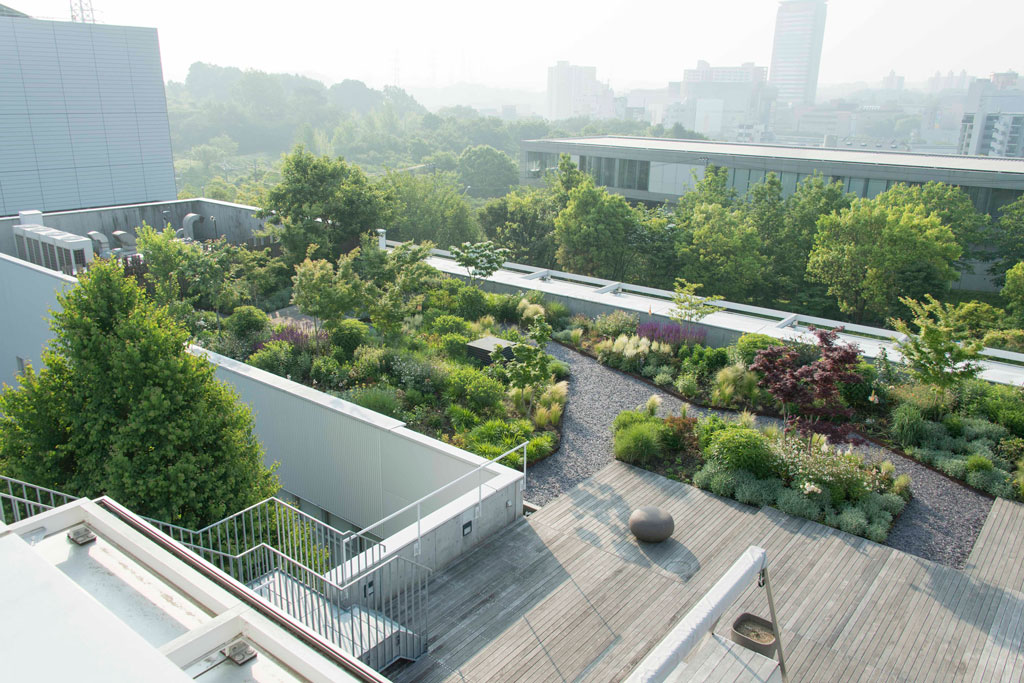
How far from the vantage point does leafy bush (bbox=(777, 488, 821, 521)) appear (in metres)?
10.2

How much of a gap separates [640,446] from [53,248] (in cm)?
1797

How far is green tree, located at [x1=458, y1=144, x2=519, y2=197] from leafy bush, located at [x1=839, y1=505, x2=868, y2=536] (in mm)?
89857

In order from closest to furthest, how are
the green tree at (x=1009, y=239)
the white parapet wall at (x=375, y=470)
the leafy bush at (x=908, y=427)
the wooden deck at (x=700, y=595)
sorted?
the wooden deck at (x=700, y=595)
the white parapet wall at (x=375, y=470)
the leafy bush at (x=908, y=427)
the green tree at (x=1009, y=239)

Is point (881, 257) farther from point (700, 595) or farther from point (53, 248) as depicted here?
point (53, 248)

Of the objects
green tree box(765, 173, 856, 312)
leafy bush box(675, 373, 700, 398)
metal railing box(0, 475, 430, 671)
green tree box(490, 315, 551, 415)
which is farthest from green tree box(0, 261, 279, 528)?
green tree box(765, 173, 856, 312)

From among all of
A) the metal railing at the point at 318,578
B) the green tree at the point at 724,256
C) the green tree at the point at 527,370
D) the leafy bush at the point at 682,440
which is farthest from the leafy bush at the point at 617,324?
the green tree at the point at 724,256

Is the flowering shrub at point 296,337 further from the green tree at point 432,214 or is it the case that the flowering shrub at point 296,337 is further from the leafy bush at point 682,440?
the green tree at point 432,214

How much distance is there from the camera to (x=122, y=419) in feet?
28.4

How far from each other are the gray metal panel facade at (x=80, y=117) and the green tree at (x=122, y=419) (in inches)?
1170

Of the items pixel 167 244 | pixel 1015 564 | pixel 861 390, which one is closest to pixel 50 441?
pixel 167 244

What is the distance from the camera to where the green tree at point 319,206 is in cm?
2272

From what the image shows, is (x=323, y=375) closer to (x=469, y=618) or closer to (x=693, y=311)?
(x=469, y=618)

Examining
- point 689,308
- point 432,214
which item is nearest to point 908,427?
point 689,308

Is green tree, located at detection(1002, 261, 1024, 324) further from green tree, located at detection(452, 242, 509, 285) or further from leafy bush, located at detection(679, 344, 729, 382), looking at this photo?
green tree, located at detection(452, 242, 509, 285)
